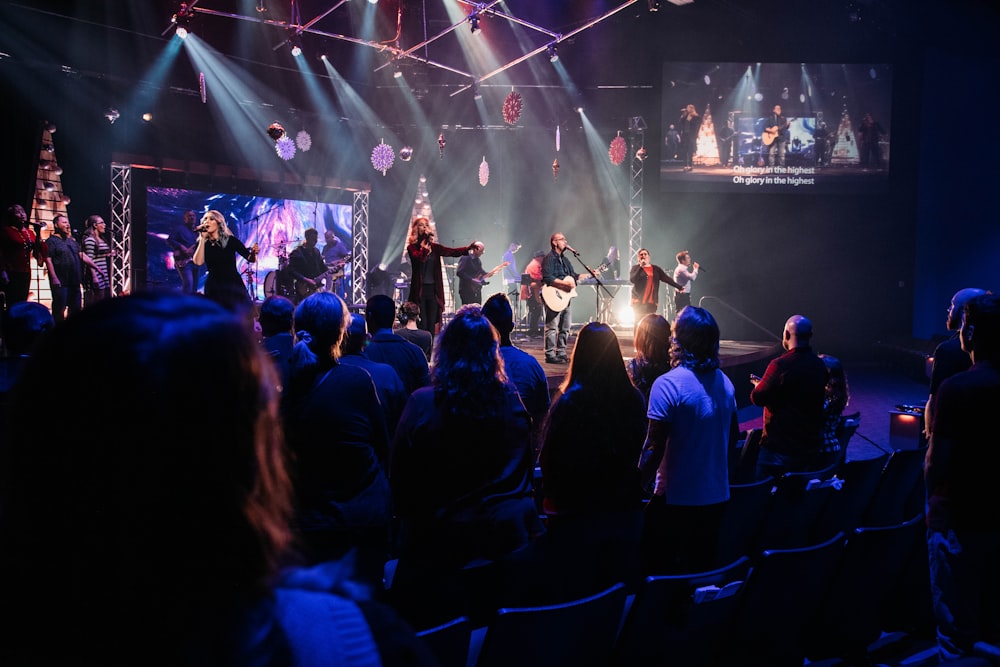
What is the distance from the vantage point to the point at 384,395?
354cm

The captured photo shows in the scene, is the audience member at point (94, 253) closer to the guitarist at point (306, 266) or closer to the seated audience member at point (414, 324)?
the guitarist at point (306, 266)

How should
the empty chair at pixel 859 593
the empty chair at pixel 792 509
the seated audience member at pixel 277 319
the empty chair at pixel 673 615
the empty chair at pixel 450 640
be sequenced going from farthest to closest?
1. the seated audience member at pixel 277 319
2. the empty chair at pixel 792 509
3. the empty chair at pixel 859 593
4. the empty chair at pixel 673 615
5. the empty chair at pixel 450 640

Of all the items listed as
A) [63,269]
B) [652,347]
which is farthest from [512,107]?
[652,347]

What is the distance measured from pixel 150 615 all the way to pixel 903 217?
19179mm

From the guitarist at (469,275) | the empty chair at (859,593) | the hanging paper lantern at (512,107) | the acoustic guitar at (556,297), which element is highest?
the hanging paper lantern at (512,107)

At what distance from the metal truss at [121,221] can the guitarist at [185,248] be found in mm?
724

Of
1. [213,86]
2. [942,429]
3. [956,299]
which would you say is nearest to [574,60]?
[213,86]

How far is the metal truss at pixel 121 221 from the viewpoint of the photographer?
12445 mm

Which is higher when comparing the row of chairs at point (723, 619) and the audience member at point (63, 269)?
the audience member at point (63, 269)

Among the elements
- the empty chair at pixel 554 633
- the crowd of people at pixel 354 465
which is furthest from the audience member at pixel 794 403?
the empty chair at pixel 554 633

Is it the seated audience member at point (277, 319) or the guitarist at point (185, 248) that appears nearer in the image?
the seated audience member at point (277, 319)

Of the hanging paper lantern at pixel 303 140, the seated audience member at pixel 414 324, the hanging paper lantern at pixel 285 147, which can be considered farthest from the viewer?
the hanging paper lantern at pixel 285 147

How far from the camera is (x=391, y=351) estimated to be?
166 inches

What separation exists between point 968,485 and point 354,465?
89.3 inches
